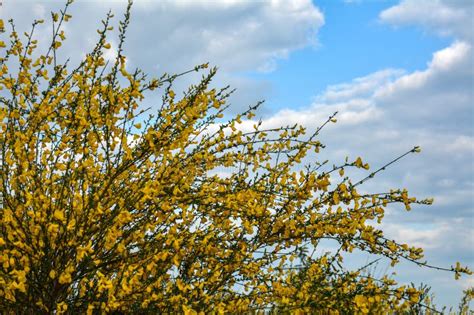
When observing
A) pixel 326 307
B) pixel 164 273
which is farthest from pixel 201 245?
pixel 326 307

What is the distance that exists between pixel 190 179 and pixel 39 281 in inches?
56.6

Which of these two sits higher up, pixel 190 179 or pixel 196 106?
pixel 196 106

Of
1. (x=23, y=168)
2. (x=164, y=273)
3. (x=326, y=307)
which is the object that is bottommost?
(x=326, y=307)

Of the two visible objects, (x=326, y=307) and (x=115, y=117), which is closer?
(x=326, y=307)

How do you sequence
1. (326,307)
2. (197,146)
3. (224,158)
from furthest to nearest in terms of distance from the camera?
(224,158) < (197,146) < (326,307)

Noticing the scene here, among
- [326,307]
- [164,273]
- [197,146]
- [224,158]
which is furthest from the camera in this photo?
[224,158]

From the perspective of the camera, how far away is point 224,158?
229 inches

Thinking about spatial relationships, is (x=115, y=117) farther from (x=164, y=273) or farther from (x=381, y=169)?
(x=381, y=169)

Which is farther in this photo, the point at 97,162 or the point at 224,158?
the point at 224,158

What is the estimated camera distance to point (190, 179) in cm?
511

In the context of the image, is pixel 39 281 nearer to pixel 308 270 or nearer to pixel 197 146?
pixel 197 146

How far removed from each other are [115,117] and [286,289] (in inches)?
76.8

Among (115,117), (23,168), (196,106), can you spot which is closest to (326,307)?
(196,106)

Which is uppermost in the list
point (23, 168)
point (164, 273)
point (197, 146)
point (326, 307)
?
point (197, 146)
